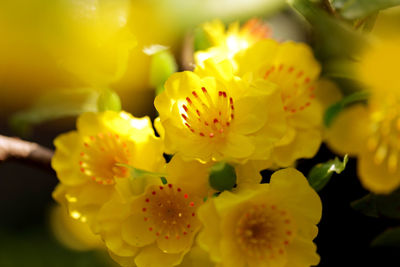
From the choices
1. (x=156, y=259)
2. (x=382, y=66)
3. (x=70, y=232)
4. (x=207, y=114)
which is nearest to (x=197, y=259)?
(x=156, y=259)

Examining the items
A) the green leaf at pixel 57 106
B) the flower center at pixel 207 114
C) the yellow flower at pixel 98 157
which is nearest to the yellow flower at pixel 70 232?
the green leaf at pixel 57 106

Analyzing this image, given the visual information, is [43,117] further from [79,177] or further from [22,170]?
[22,170]

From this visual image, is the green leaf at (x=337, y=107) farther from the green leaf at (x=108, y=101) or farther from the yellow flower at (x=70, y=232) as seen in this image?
the yellow flower at (x=70, y=232)

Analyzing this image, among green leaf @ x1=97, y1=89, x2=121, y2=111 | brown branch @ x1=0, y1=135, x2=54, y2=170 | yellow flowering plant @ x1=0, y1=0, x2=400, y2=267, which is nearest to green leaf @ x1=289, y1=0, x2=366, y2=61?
yellow flowering plant @ x1=0, y1=0, x2=400, y2=267

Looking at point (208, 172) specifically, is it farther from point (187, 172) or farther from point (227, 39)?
point (227, 39)

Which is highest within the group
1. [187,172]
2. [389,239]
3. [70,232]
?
[187,172]

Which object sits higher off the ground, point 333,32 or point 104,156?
point 333,32
